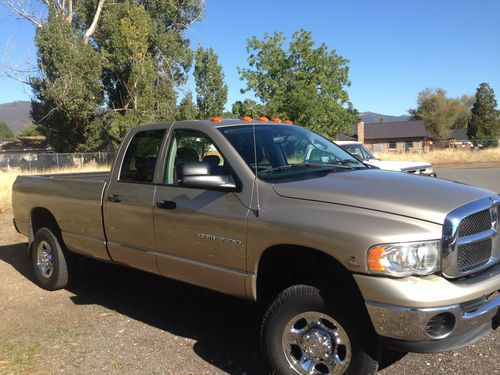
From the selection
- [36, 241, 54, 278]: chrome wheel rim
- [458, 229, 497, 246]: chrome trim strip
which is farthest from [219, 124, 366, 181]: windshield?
[36, 241, 54, 278]: chrome wheel rim

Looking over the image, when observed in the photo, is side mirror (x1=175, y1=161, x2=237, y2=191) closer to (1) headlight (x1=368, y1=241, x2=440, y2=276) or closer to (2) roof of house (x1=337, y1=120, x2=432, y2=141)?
(1) headlight (x1=368, y1=241, x2=440, y2=276)

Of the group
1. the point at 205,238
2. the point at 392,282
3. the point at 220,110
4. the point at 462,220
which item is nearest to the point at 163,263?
the point at 205,238

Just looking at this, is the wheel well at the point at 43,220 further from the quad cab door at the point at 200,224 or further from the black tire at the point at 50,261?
the quad cab door at the point at 200,224

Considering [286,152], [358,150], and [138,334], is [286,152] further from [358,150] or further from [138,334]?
[358,150]

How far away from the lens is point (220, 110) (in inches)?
1502

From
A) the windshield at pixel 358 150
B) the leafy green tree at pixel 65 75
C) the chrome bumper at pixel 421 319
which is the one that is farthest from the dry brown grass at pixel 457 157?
the chrome bumper at pixel 421 319

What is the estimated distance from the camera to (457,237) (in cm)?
302

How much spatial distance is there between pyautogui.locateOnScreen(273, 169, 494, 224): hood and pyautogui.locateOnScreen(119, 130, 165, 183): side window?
1.57 m

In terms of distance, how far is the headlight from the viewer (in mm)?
2941

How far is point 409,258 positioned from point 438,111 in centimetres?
9452

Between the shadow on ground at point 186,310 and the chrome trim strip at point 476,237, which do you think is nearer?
the chrome trim strip at point 476,237

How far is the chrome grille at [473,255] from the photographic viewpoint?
3.07 m

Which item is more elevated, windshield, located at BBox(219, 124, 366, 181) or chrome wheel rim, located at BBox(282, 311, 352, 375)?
windshield, located at BBox(219, 124, 366, 181)

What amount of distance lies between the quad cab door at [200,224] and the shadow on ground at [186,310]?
2.10ft
